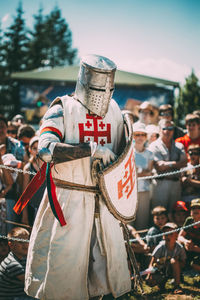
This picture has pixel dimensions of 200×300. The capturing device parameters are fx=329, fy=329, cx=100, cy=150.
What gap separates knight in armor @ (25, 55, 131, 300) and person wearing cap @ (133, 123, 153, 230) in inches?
83.3

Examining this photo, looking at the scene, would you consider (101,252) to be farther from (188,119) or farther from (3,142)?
(188,119)

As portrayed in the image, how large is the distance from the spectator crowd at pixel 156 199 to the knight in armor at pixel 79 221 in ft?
4.03

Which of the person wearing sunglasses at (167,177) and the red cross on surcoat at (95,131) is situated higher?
the red cross on surcoat at (95,131)

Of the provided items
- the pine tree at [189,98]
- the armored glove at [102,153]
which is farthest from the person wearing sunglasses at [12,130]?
the pine tree at [189,98]

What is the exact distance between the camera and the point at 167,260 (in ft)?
12.7

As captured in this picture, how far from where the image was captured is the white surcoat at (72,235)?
2.22 metres

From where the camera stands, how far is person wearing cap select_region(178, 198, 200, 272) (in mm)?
4043

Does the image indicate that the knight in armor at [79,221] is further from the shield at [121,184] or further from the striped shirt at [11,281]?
the striped shirt at [11,281]

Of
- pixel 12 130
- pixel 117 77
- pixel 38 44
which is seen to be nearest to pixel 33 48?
pixel 38 44

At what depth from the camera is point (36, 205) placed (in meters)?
3.95

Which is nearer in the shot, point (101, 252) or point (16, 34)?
point (101, 252)

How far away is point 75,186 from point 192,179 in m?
2.78

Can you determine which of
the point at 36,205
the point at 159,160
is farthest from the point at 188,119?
the point at 36,205

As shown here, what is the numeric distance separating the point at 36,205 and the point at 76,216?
178cm
